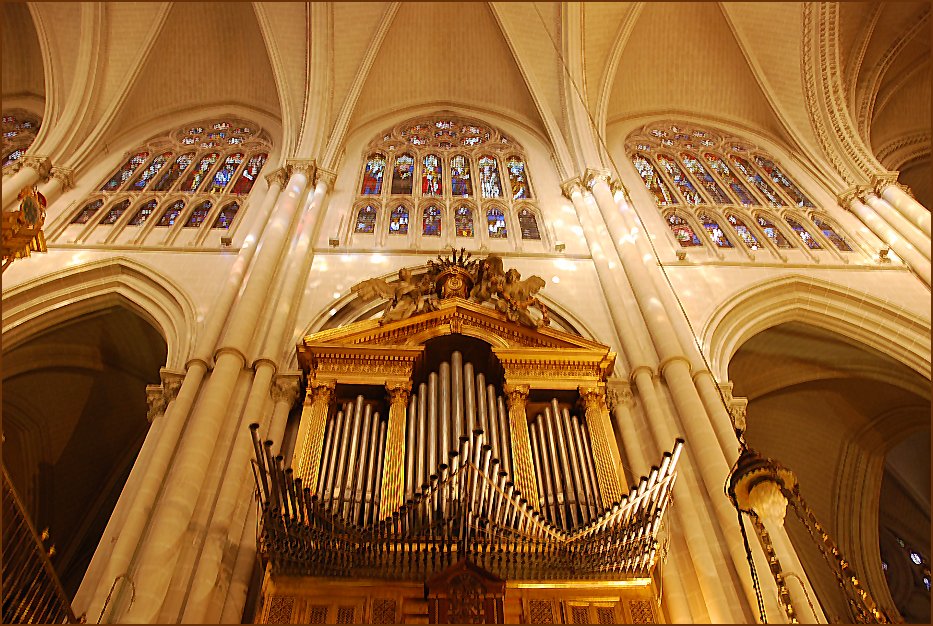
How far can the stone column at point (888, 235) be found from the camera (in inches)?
479

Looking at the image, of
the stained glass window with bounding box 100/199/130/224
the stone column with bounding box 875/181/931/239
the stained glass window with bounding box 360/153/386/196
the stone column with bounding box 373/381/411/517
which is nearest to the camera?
the stone column with bounding box 373/381/411/517

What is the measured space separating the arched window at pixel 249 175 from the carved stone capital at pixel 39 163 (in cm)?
321

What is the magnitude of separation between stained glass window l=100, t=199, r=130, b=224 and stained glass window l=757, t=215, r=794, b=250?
11698 mm

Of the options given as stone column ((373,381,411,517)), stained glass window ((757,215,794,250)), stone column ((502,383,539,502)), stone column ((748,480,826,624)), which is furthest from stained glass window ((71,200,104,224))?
stained glass window ((757,215,794,250))

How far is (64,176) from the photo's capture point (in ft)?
45.3

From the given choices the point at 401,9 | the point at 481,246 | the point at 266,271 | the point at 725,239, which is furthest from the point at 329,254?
the point at 401,9

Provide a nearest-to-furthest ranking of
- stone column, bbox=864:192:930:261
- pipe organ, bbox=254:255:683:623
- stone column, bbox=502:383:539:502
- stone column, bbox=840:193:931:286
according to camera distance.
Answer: pipe organ, bbox=254:255:683:623
stone column, bbox=502:383:539:502
stone column, bbox=840:193:931:286
stone column, bbox=864:192:930:261

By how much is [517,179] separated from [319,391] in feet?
27.8

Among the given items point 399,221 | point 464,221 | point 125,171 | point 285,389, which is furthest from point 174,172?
point 285,389

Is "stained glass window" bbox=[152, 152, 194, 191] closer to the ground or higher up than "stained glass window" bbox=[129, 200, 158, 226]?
higher up

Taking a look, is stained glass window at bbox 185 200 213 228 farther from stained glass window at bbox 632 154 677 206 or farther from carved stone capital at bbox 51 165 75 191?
stained glass window at bbox 632 154 677 206

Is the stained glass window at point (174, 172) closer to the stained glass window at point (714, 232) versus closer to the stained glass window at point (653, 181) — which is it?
the stained glass window at point (653, 181)

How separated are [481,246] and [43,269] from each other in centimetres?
677

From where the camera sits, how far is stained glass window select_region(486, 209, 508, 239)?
43.7 feet
